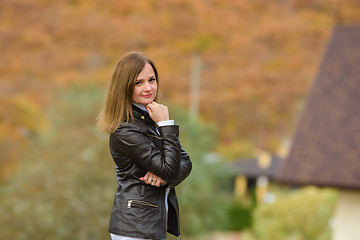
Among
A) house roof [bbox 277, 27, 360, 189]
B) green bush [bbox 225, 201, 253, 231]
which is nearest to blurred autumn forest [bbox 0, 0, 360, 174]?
green bush [bbox 225, 201, 253, 231]

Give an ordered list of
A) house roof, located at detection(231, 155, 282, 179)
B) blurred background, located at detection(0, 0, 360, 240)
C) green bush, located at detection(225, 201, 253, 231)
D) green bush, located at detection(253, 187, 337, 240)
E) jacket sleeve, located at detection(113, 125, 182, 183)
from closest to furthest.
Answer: jacket sleeve, located at detection(113, 125, 182, 183)
blurred background, located at detection(0, 0, 360, 240)
green bush, located at detection(253, 187, 337, 240)
green bush, located at detection(225, 201, 253, 231)
house roof, located at detection(231, 155, 282, 179)

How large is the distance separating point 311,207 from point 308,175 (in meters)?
7.39

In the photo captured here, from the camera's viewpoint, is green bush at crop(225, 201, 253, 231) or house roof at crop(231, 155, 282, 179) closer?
green bush at crop(225, 201, 253, 231)

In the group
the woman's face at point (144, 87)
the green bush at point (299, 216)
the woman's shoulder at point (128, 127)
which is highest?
the woman's face at point (144, 87)

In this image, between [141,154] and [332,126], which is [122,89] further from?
[332,126]

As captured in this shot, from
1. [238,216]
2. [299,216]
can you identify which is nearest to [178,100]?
[238,216]

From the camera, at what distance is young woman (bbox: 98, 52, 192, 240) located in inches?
84.9

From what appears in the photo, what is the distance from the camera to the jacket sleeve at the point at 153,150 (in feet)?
6.95

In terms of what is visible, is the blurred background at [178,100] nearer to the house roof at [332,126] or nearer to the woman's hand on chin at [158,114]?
the woman's hand on chin at [158,114]

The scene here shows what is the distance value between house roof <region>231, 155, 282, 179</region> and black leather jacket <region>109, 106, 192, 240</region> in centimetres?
3216

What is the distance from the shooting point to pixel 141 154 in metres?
2.15

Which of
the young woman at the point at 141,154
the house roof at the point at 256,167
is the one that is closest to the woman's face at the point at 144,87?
the young woman at the point at 141,154

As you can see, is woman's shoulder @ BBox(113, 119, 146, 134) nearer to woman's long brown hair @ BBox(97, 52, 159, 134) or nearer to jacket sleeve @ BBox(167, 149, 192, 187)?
woman's long brown hair @ BBox(97, 52, 159, 134)

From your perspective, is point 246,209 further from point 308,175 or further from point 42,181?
point 308,175
